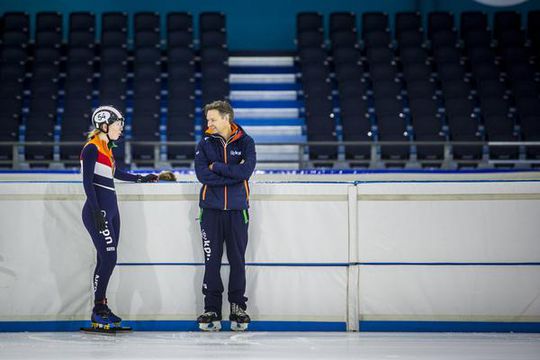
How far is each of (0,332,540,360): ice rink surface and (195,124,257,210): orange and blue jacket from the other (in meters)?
0.88

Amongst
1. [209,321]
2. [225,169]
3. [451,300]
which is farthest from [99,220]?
[451,300]

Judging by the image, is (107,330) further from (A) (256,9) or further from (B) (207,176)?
(A) (256,9)

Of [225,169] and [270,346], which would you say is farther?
[225,169]

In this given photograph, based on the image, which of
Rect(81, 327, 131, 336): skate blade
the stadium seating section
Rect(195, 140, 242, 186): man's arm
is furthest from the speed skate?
the stadium seating section

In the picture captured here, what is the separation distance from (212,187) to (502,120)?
28.0ft

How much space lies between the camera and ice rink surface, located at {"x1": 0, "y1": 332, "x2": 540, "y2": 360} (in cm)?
417

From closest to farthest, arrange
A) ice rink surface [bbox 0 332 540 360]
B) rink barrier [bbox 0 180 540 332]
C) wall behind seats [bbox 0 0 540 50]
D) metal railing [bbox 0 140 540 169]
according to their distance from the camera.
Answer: ice rink surface [bbox 0 332 540 360] → rink barrier [bbox 0 180 540 332] → metal railing [bbox 0 140 540 169] → wall behind seats [bbox 0 0 540 50]

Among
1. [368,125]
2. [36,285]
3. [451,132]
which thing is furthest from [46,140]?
[36,285]

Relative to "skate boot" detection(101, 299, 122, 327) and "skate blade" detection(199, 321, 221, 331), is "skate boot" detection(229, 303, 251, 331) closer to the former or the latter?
Answer: "skate blade" detection(199, 321, 221, 331)

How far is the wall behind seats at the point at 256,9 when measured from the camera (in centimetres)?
1622

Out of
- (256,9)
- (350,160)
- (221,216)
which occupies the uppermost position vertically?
(256,9)

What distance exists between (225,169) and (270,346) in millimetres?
1203

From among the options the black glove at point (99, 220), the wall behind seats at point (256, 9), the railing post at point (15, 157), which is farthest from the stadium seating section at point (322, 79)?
the black glove at point (99, 220)

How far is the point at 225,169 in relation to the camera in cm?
511
